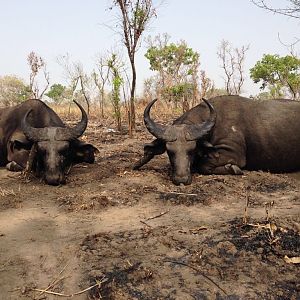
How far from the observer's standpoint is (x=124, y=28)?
36.5 feet

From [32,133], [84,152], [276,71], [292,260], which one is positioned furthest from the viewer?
[276,71]

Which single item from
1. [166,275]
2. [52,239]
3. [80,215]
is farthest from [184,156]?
[166,275]

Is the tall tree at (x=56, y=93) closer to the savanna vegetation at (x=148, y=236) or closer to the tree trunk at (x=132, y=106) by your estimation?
the tree trunk at (x=132, y=106)

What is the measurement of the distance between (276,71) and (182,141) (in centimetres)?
2641

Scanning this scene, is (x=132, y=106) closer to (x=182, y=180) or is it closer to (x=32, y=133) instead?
(x=32, y=133)

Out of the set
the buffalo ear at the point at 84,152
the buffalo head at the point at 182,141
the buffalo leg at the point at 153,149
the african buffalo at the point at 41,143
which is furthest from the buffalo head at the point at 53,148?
the buffalo head at the point at 182,141

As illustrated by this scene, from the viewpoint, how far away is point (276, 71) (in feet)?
97.0

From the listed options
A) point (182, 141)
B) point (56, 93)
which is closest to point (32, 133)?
point (182, 141)

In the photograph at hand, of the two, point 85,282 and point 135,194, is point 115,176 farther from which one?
point 85,282

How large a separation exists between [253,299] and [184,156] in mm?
3165

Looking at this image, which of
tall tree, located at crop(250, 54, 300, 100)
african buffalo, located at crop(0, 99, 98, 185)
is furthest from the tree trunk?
tall tree, located at crop(250, 54, 300, 100)

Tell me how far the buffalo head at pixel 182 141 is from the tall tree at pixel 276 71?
22595 millimetres

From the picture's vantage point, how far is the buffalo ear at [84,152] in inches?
256

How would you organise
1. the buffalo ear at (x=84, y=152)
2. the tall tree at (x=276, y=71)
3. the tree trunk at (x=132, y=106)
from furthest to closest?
the tall tree at (x=276, y=71) → the tree trunk at (x=132, y=106) → the buffalo ear at (x=84, y=152)
